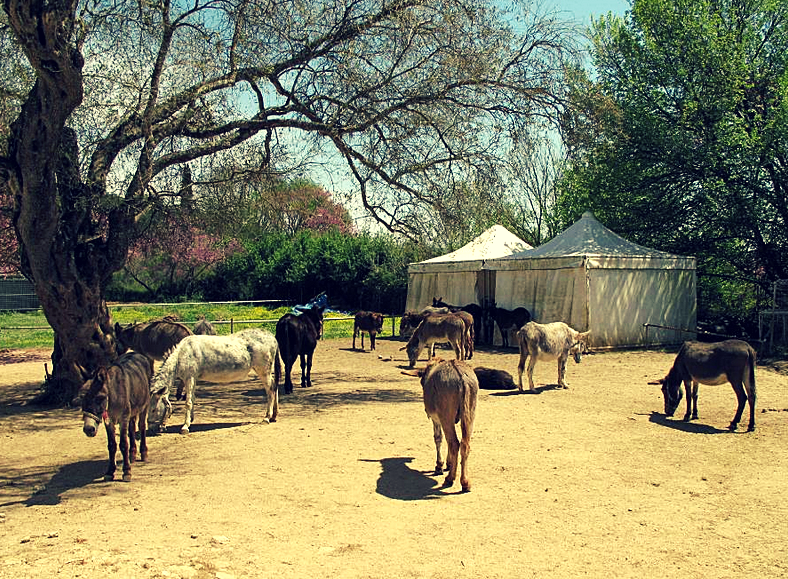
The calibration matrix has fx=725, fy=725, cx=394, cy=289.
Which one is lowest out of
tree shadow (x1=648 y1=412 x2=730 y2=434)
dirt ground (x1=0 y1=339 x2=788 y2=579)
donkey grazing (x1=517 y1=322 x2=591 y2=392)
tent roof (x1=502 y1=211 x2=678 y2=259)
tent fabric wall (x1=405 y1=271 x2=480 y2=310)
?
dirt ground (x1=0 y1=339 x2=788 y2=579)

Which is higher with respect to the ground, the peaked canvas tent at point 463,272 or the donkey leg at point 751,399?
the peaked canvas tent at point 463,272

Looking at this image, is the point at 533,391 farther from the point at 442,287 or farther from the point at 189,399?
the point at 442,287

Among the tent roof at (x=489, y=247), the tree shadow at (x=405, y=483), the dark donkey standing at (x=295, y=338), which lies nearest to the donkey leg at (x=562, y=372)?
the dark donkey standing at (x=295, y=338)

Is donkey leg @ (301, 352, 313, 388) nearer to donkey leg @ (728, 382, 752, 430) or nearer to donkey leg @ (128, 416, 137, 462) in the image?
donkey leg @ (128, 416, 137, 462)

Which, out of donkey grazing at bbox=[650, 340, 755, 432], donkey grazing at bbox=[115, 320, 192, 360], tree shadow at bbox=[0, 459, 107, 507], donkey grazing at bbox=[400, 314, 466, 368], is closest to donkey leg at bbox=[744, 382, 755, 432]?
donkey grazing at bbox=[650, 340, 755, 432]

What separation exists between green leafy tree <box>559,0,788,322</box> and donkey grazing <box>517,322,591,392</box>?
9.15 meters

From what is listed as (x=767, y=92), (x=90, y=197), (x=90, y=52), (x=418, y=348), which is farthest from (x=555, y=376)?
(x=767, y=92)

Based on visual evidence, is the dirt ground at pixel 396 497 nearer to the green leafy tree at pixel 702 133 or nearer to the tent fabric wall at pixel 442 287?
the green leafy tree at pixel 702 133

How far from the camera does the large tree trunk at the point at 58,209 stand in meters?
9.71

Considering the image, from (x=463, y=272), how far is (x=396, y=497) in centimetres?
1955

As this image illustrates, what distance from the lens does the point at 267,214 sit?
624 inches

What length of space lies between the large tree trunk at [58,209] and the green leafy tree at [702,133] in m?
14.8

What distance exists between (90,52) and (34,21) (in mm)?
2613

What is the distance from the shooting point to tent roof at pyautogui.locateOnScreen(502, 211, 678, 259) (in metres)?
21.7
